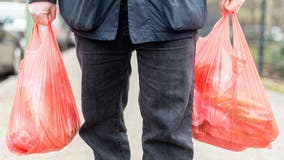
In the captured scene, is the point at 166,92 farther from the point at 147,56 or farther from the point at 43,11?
the point at 43,11

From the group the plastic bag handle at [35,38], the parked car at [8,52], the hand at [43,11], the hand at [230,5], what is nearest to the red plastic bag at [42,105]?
the plastic bag handle at [35,38]

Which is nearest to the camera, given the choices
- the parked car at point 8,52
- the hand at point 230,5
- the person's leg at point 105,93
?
the person's leg at point 105,93

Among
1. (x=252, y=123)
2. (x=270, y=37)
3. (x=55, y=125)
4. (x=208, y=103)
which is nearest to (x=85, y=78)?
(x=55, y=125)

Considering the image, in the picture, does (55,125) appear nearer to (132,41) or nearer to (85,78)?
(85,78)

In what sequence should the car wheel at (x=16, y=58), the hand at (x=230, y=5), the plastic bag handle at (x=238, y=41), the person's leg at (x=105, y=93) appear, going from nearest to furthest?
the person's leg at (x=105, y=93)
the hand at (x=230, y=5)
the plastic bag handle at (x=238, y=41)
the car wheel at (x=16, y=58)

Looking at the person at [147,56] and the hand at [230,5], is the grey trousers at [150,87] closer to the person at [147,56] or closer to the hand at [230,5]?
the person at [147,56]

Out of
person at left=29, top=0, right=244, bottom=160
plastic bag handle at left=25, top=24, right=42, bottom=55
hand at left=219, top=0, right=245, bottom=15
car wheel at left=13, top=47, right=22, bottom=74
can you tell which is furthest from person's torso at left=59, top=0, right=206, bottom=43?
car wheel at left=13, top=47, right=22, bottom=74

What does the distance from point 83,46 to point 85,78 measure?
5.7 inches

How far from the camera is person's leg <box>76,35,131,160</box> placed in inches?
90.7

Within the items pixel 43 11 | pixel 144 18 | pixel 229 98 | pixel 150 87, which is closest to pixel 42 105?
pixel 43 11

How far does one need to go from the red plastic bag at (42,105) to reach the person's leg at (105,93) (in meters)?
0.13

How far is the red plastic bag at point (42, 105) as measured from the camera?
99.3 inches

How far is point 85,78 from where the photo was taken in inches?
94.5

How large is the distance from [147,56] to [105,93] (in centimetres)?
29
